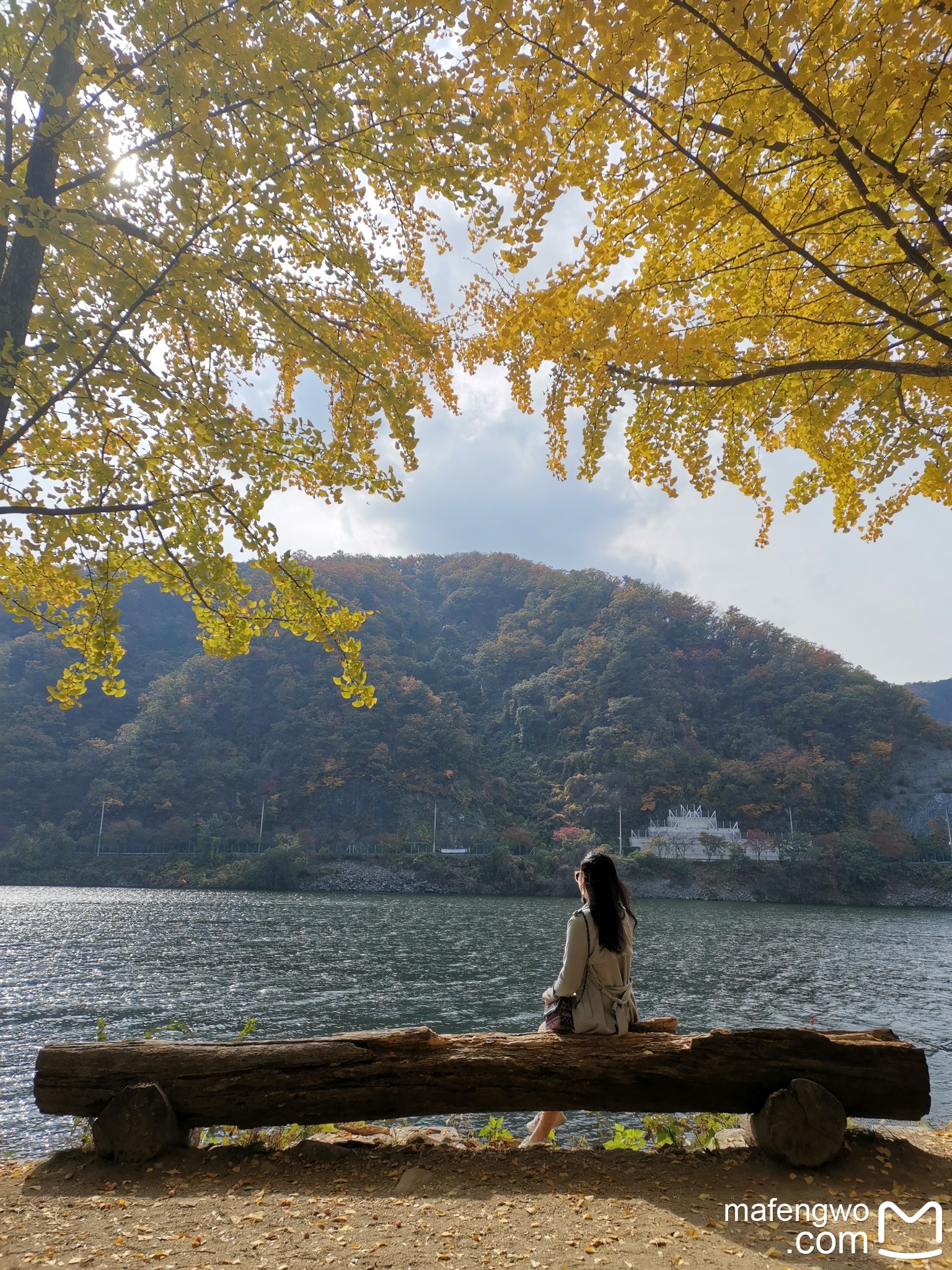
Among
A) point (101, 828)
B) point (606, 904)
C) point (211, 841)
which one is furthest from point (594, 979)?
point (101, 828)

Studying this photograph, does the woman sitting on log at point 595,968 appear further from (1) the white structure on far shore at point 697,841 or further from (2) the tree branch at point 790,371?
(1) the white structure on far shore at point 697,841

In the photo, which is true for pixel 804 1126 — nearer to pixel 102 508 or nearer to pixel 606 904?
pixel 606 904

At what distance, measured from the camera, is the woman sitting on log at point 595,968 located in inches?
154

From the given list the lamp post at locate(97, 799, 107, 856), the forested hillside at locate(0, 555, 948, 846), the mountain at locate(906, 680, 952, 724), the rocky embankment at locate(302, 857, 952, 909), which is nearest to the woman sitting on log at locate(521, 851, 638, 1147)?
the rocky embankment at locate(302, 857, 952, 909)

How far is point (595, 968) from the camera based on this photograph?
394cm

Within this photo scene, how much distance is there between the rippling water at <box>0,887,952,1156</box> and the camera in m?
12.3

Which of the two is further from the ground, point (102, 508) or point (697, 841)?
point (102, 508)

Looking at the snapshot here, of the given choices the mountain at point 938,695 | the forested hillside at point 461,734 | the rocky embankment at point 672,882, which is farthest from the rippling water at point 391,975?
the mountain at point 938,695

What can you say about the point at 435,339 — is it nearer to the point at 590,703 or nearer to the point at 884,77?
the point at 884,77

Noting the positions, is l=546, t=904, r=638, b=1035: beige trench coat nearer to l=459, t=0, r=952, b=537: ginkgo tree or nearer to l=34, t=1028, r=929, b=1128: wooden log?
l=34, t=1028, r=929, b=1128: wooden log

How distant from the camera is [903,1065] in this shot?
12.2ft

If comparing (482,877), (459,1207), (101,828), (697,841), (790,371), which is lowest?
(482,877)

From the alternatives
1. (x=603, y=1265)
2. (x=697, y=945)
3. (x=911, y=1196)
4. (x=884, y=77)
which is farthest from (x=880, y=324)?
(x=697, y=945)

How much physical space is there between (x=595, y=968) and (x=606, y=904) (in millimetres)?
390
